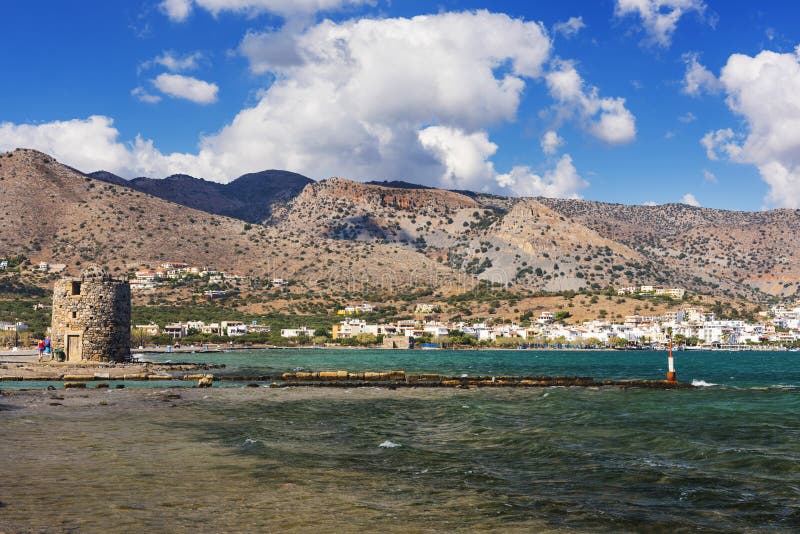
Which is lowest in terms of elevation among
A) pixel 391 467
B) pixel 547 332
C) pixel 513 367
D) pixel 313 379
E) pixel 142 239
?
→ pixel 513 367

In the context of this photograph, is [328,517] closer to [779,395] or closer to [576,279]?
[779,395]

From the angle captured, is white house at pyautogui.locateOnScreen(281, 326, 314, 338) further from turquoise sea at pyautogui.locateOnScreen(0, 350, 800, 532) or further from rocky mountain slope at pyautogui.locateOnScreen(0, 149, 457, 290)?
turquoise sea at pyautogui.locateOnScreen(0, 350, 800, 532)

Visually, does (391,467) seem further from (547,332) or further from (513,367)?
(547,332)

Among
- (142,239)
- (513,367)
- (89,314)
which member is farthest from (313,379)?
(142,239)

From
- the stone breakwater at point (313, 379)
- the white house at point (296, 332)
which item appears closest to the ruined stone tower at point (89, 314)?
the stone breakwater at point (313, 379)

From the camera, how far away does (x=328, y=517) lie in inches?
445

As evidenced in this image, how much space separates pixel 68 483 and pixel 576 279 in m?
183

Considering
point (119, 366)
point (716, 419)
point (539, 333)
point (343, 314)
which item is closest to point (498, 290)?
point (539, 333)

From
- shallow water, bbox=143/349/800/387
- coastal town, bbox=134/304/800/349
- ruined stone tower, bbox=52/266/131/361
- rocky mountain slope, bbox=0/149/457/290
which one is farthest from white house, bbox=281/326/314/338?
ruined stone tower, bbox=52/266/131/361

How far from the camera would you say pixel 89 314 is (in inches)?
1715

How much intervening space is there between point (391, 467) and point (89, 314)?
32674 mm

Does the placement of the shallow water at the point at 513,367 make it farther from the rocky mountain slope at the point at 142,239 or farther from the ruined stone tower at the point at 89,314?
the rocky mountain slope at the point at 142,239

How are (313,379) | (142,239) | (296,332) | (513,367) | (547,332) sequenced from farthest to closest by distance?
1. (547,332)
2. (142,239)
3. (296,332)
4. (513,367)
5. (313,379)

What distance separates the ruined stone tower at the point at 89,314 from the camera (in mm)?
43188
